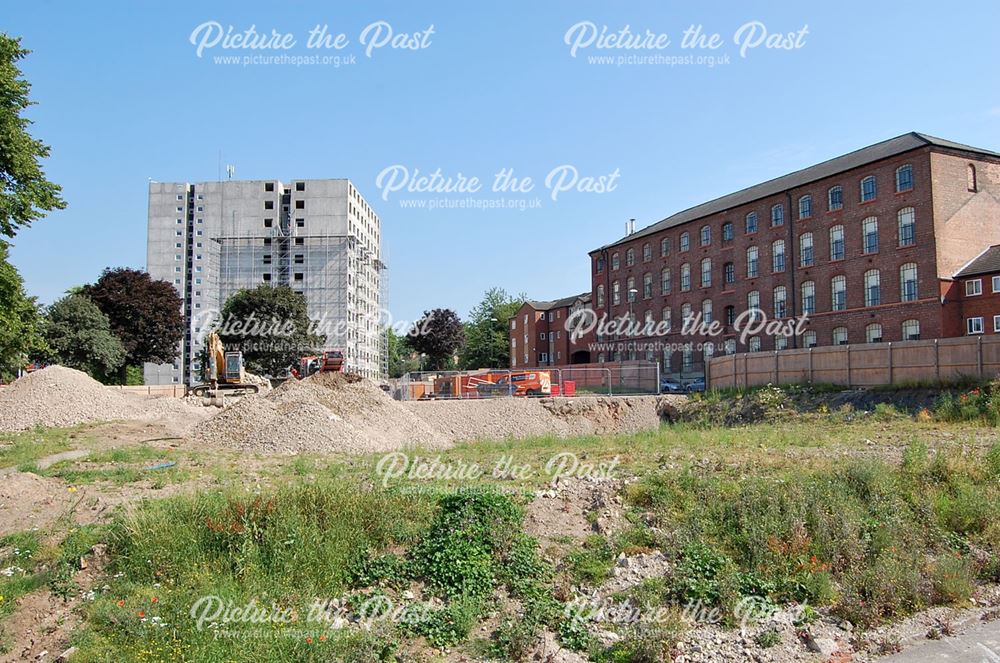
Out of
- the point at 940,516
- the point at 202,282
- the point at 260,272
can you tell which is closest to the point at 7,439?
the point at 940,516

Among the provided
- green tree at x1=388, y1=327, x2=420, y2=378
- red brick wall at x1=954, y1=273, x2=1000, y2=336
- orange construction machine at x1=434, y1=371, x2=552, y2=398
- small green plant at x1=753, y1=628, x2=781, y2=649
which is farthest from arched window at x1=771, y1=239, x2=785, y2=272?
green tree at x1=388, y1=327, x2=420, y2=378

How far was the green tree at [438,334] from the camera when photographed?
282ft

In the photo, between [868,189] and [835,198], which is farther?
[835,198]

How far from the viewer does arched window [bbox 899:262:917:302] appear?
39.5 metres

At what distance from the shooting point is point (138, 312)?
60781 mm

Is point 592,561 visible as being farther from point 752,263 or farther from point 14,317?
point 752,263

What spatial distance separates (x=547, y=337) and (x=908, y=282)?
45.1 meters

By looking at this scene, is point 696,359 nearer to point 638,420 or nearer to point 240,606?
point 638,420

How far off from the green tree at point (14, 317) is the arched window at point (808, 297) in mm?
43200

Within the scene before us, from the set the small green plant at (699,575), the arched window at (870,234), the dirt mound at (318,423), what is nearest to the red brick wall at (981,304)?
the arched window at (870,234)

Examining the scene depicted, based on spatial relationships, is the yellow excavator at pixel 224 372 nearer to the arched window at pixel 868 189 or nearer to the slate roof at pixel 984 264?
the arched window at pixel 868 189

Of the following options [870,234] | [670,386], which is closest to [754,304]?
[670,386]

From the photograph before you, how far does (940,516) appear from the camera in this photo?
11.9 metres

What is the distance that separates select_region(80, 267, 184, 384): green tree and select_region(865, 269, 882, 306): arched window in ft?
186
